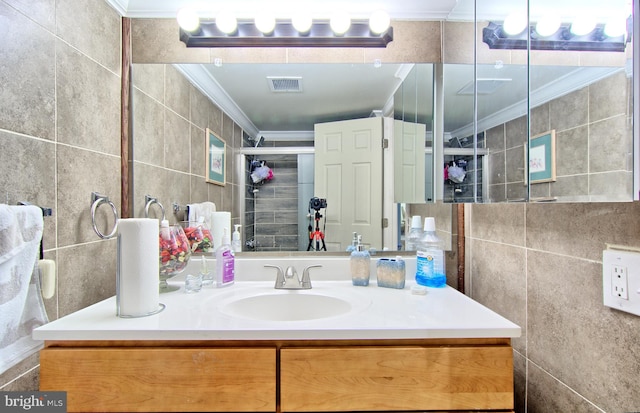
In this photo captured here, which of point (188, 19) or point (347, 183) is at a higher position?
point (188, 19)

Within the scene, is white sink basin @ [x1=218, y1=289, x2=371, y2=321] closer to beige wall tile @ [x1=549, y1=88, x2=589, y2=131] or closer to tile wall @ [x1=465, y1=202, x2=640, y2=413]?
tile wall @ [x1=465, y1=202, x2=640, y2=413]

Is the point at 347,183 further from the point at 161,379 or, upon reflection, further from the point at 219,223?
the point at 161,379

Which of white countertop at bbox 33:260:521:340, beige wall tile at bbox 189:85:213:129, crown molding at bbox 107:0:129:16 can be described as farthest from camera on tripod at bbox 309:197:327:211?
crown molding at bbox 107:0:129:16

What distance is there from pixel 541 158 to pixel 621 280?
0.30 m

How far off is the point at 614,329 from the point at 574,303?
0.10 m

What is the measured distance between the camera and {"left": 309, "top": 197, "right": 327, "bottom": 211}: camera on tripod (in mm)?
1221

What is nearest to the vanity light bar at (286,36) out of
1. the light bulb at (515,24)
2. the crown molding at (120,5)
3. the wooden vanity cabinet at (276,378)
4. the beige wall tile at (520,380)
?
the crown molding at (120,5)

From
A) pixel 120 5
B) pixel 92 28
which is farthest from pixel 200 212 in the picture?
pixel 120 5

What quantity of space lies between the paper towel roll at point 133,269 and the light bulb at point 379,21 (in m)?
1.12

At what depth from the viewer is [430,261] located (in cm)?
108

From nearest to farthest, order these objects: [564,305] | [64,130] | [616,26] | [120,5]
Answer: [616,26] → [564,305] → [64,130] → [120,5]

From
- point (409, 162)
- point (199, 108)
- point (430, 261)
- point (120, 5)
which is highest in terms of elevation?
point (120, 5)

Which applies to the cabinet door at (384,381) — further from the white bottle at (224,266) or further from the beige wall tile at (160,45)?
the beige wall tile at (160,45)

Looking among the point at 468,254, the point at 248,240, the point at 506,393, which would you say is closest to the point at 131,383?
the point at 248,240
